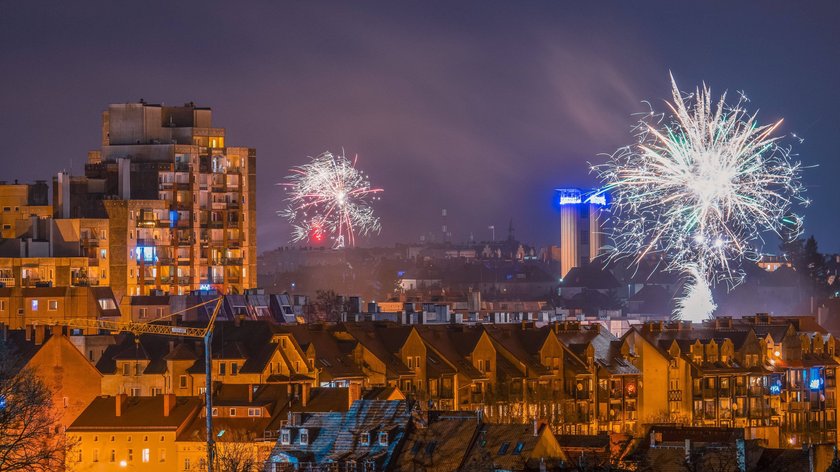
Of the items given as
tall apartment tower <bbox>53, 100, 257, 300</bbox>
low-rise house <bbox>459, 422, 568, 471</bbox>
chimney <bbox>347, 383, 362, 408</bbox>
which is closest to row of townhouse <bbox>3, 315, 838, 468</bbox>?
chimney <bbox>347, 383, 362, 408</bbox>

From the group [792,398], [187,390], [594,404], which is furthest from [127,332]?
[792,398]

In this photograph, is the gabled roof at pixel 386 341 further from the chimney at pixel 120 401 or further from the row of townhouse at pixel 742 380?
the row of townhouse at pixel 742 380

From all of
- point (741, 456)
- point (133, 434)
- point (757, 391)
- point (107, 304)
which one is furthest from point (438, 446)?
point (757, 391)

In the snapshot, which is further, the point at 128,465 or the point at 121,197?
the point at 121,197

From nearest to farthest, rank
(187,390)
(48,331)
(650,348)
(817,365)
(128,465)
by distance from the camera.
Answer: (128,465), (187,390), (48,331), (650,348), (817,365)

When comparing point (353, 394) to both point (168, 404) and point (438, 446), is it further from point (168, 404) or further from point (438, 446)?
point (438, 446)

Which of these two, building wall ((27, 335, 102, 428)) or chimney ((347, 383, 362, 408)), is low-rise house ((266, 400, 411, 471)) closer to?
chimney ((347, 383, 362, 408))

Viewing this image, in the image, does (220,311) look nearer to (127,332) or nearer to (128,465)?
(127,332)
